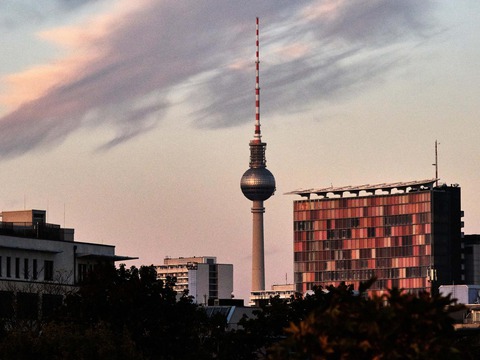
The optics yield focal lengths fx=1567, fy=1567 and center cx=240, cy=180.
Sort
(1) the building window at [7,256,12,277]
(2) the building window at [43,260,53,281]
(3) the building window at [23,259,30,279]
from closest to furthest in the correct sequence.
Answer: (1) the building window at [7,256,12,277]
(3) the building window at [23,259,30,279]
(2) the building window at [43,260,53,281]

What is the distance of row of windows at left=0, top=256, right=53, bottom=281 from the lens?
174500mm

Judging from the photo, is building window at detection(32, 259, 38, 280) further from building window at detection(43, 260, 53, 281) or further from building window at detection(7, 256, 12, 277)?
building window at detection(7, 256, 12, 277)

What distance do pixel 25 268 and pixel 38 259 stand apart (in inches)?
114

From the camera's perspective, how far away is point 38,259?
180m

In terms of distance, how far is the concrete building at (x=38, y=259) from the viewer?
16500 cm

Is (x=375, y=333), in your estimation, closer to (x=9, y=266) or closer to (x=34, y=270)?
(x=9, y=266)

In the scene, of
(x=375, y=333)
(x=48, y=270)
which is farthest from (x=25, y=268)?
(x=375, y=333)

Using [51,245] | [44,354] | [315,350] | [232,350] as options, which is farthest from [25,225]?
[315,350]

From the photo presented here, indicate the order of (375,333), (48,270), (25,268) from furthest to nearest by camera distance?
(48,270) < (25,268) < (375,333)

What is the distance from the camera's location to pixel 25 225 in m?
188

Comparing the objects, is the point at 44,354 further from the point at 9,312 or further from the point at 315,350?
the point at 9,312

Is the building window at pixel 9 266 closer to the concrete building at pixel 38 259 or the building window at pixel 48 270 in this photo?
the concrete building at pixel 38 259

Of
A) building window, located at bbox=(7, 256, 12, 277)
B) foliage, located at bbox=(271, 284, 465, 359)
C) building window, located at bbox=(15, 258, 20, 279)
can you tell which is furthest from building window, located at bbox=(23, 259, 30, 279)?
foliage, located at bbox=(271, 284, 465, 359)

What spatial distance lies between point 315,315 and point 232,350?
68.1 meters
